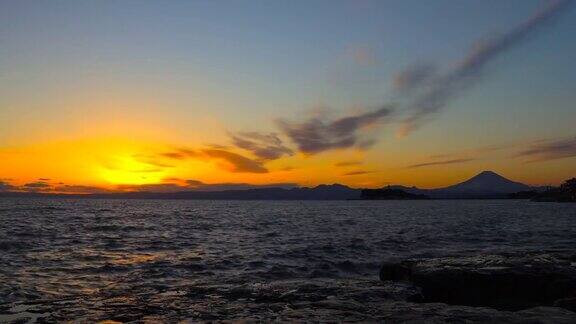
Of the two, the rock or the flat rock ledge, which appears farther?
the flat rock ledge

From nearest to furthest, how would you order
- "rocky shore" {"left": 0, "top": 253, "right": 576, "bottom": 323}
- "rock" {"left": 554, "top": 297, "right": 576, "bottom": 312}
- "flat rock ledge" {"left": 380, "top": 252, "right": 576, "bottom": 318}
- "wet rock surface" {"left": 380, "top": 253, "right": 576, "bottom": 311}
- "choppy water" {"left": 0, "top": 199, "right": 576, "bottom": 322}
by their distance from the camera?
1. "rocky shore" {"left": 0, "top": 253, "right": 576, "bottom": 323}
2. "rock" {"left": 554, "top": 297, "right": 576, "bottom": 312}
3. "choppy water" {"left": 0, "top": 199, "right": 576, "bottom": 322}
4. "flat rock ledge" {"left": 380, "top": 252, "right": 576, "bottom": 318}
5. "wet rock surface" {"left": 380, "top": 253, "right": 576, "bottom": 311}

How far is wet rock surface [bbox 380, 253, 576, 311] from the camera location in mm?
16281

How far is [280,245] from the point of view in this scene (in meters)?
37.9

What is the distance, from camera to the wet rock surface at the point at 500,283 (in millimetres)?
16281

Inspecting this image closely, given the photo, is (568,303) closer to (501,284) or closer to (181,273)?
(501,284)

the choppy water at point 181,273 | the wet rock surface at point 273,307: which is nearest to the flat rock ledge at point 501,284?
the wet rock surface at point 273,307

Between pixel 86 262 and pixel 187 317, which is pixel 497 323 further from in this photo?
pixel 86 262

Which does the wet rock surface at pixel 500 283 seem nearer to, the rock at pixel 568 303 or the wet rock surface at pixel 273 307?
the rock at pixel 568 303

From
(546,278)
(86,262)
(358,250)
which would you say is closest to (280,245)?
(358,250)

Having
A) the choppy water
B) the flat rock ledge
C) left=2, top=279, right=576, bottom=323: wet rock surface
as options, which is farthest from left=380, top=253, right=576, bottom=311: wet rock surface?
the choppy water

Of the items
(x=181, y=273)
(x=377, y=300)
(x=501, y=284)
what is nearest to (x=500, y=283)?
(x=501, y=284)

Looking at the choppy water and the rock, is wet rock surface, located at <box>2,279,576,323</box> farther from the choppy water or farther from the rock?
the rock

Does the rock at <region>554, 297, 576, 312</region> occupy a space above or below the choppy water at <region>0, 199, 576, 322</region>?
above

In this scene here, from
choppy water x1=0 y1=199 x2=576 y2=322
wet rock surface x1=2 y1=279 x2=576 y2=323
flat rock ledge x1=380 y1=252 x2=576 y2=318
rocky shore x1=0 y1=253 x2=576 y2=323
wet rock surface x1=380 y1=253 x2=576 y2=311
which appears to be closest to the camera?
wet rock surface x1=2 y1=279 x2=576 y2=323
